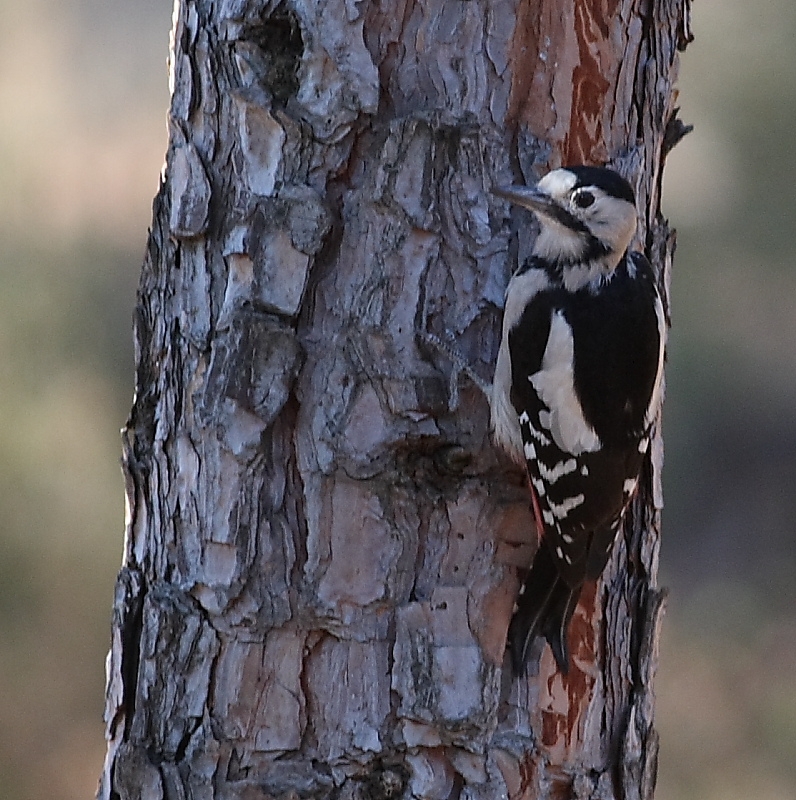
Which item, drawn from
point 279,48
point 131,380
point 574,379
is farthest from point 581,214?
point 131,380

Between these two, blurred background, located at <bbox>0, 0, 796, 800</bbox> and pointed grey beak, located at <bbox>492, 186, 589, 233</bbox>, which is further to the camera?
blurred background, located at <bbox>0, 0, 796, 800</bbox>

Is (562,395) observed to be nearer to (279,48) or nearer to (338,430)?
(338,430)

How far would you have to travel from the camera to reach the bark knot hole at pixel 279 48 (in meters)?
2.04

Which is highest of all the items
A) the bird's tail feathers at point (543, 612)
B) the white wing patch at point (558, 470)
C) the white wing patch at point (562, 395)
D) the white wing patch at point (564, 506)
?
the white wing patch at point (562, 395)

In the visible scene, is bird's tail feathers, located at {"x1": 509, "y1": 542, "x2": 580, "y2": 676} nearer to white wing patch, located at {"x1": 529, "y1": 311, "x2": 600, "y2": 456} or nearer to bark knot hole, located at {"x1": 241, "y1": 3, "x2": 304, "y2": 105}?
white wing patch, located at {"x1": 529, "y1": 311, "x2": 600, "y2": 456}

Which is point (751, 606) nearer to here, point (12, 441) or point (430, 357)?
point (12, 441)

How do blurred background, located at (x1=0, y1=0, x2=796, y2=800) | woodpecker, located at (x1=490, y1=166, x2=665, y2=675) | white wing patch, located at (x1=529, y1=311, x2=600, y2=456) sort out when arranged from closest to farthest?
1. woodpecker, located at (x1=490, y1=166, x2=665, y2=675)
2. white wing patch, located at (x1=529, y1=311, x2=600, y2=456)
3. blurred background, located at (x1=0, y1=0, x2=796, y2=800)

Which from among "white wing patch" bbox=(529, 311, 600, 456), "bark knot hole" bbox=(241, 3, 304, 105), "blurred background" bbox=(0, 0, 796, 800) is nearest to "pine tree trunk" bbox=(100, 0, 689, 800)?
"bark knot hole" bbox=(241, 3, 304, 105)

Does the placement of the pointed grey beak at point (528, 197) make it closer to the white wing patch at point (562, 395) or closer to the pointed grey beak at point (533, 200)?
the pointed grey beak at point (533, 200)

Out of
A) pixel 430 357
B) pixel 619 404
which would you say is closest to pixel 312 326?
pixel 430 357

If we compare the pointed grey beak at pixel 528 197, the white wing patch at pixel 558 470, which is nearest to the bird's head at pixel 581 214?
the pointed grey beak at pixel 528 197

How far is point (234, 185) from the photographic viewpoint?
80.9 inches

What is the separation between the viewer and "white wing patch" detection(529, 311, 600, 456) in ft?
7.64

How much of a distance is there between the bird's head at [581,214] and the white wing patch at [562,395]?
151 mm
